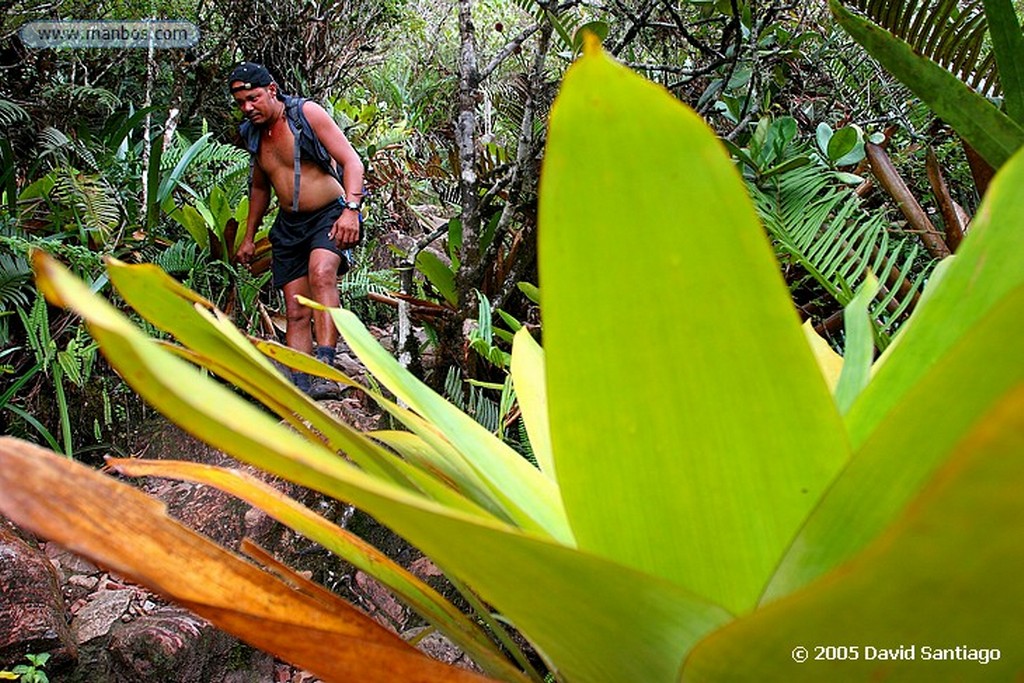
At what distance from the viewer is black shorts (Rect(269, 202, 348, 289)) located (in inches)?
125

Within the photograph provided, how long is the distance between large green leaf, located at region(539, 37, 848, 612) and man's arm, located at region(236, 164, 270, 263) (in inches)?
128

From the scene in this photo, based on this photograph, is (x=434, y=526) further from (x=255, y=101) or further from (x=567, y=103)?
(x=255, y=101)

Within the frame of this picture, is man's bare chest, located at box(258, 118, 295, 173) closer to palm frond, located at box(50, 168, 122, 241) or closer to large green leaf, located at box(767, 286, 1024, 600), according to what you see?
palm frond, located at box(50, 168, 122, 241)

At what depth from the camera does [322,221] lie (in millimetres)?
3176

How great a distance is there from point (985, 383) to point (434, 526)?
0.20 metres

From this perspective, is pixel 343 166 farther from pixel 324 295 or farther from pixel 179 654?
pixel 179 654

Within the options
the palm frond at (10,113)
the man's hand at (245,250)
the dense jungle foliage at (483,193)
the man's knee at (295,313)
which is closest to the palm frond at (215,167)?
the dense jungle foliage at (483,193)

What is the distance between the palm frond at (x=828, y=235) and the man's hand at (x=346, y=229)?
1689mm

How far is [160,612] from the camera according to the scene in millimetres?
1652

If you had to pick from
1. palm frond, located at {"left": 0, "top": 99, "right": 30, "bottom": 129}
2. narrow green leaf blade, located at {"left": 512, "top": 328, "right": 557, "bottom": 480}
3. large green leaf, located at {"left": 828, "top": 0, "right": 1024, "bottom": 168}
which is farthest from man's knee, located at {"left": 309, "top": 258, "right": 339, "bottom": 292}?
large green leaf, located at {"left": 828, "top": 0, "right": 1024, "bottom": 168}

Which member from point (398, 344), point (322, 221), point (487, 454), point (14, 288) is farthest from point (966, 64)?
point (14, 288)

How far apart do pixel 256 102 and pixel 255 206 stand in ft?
1.55

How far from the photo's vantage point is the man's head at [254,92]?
305 cm

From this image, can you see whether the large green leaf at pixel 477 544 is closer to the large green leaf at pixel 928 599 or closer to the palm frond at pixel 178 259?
the large green leaf at pixel 928 599
